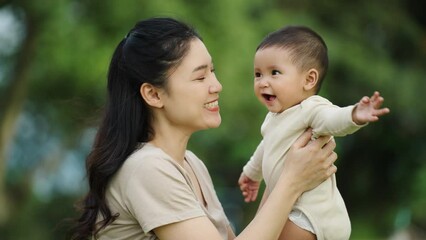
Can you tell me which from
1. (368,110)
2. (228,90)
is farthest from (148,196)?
(228,90)

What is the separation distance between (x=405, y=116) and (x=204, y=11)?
15.6 feet

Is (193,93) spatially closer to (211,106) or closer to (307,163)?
(211,106)

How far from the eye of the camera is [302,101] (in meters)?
3.30

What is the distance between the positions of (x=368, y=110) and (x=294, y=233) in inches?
20.3

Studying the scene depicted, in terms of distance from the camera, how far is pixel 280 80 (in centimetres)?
329

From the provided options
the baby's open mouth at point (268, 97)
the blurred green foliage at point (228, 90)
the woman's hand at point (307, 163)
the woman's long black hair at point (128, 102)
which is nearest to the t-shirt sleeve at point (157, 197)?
the woman's long black hair at point (128, 102)

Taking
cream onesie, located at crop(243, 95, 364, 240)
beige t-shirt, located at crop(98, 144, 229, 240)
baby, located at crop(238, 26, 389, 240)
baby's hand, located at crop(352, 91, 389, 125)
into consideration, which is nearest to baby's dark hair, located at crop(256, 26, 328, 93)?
baby, located at crop(238, 26, 389, 240)

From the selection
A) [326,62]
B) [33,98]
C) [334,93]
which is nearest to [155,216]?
[326,62]

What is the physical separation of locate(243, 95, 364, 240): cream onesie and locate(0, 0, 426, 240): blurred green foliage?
236 inches

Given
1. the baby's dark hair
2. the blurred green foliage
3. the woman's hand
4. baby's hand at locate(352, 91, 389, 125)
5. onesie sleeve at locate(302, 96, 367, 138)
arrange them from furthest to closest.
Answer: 1. the blurred green foliage
2. the baby's dark hair
3. the woman's hand
4. onesie sleeve at locate(302, 96, 367, 138)
5. baby's hand at locate(352, 91, 389, 125)

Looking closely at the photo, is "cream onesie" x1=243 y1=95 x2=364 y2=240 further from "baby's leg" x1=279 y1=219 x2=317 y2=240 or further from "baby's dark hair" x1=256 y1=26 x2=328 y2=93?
"baby's dark hair" x1=256 y1=26 x2=328 y2=93

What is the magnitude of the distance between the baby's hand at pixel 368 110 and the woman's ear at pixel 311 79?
0.35m

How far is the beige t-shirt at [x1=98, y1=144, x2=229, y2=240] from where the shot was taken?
309 cm

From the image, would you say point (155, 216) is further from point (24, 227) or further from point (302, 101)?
point (24, 227)
